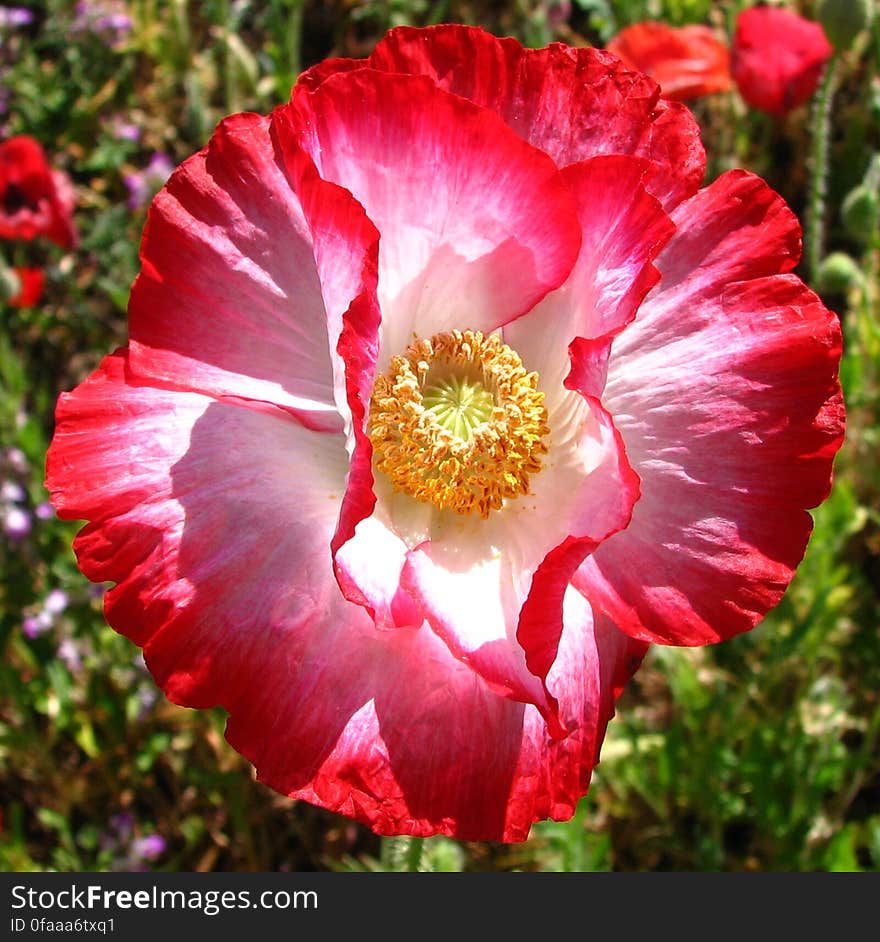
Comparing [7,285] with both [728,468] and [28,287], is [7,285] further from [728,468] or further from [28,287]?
[728,468]

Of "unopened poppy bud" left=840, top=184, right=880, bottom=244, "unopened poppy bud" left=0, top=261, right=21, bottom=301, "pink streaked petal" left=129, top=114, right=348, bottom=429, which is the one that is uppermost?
"pink streaked petal" left=129, top=114, right=348, bottom=429

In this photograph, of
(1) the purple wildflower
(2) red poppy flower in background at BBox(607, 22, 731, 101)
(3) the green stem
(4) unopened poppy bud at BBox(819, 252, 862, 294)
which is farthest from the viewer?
(1) the purple wildflower

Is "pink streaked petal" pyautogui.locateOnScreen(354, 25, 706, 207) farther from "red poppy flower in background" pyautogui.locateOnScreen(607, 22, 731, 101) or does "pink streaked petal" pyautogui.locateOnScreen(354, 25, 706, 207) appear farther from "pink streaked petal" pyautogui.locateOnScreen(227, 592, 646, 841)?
"red poppy flower in background" pyautogui.locateOnScreen(607, 22, 731, 101)

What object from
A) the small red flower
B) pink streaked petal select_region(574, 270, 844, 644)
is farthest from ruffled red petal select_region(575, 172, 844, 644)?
the small red flower

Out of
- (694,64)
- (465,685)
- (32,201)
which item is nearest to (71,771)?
(32,201)

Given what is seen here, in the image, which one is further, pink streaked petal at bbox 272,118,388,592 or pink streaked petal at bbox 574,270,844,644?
pink streaked petal at bbox 574,270,844,644

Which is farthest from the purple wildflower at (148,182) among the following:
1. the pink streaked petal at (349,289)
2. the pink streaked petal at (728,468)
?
the pink streaked petal at (728,468)
